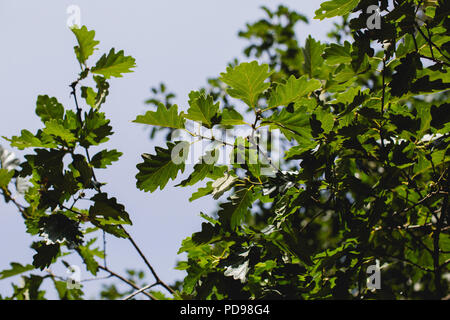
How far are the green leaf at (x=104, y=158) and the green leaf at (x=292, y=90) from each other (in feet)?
3.07

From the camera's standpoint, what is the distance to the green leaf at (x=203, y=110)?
1519 millimetres

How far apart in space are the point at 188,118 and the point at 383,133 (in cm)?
90

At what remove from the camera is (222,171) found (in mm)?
1723

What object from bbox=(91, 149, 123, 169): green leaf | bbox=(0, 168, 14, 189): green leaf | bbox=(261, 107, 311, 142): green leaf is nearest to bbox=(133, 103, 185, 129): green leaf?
bbox=(261, 107, 311, 142): green leaf

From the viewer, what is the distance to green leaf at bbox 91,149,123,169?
1939mm

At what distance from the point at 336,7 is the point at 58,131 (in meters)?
1.43

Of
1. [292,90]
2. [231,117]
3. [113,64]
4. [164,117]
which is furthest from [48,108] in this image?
[292,90]

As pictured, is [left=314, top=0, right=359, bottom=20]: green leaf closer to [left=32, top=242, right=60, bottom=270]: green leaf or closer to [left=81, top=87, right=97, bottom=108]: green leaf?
[left=81, top=87, right=97, bottom=108]: green leaf

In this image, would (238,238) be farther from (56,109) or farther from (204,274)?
(56,109)

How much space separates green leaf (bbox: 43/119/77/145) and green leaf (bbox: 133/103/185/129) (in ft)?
1.54

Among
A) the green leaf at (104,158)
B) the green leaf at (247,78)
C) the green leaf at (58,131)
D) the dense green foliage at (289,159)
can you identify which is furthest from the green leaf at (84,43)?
the green leaf at (247,78)

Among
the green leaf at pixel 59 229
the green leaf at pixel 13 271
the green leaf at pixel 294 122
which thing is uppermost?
the green leaf at pixel 294 122

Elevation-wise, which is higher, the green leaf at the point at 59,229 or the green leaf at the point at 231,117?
the green leaf at the point at 231,117

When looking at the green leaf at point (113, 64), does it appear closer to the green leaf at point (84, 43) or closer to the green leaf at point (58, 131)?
the green leaf at point (84, 43)
